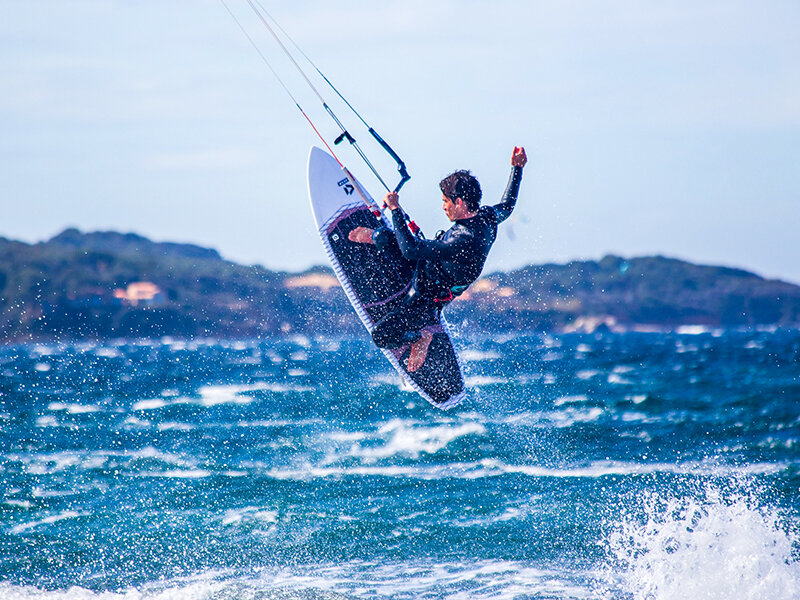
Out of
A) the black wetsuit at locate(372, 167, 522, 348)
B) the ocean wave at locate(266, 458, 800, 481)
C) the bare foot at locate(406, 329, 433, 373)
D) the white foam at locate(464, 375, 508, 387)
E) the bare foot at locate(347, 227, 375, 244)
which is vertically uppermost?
the bare foot at locate(347, 227, 375, 244)

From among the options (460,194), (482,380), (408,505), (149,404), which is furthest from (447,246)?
(482,380)

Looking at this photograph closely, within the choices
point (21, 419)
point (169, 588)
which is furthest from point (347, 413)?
point (169, 588)

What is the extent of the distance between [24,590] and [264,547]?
2.22 m

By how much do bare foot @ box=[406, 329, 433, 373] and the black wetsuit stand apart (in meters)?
0.25

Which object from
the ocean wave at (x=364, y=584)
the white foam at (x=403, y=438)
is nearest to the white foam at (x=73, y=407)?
the white foam at (x=403, y=438)

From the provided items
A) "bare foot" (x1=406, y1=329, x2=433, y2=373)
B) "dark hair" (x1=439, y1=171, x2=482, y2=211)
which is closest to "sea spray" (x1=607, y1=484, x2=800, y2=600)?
"bare foot" (x1=406, y1=329, x2=433, y2=373)

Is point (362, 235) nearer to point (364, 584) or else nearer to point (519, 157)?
point (519, 157)

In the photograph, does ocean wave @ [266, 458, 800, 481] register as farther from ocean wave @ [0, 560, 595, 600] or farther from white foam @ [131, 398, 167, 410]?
white foam @ [131, 398, 167, 410]

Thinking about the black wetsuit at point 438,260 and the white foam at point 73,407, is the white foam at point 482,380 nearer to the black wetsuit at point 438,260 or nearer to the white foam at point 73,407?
the white foam at point 73,407

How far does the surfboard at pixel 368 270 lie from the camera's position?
354 inches

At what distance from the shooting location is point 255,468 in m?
13.4

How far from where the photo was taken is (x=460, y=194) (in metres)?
7.49

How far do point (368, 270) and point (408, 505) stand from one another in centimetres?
304

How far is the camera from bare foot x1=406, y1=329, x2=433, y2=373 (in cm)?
917
